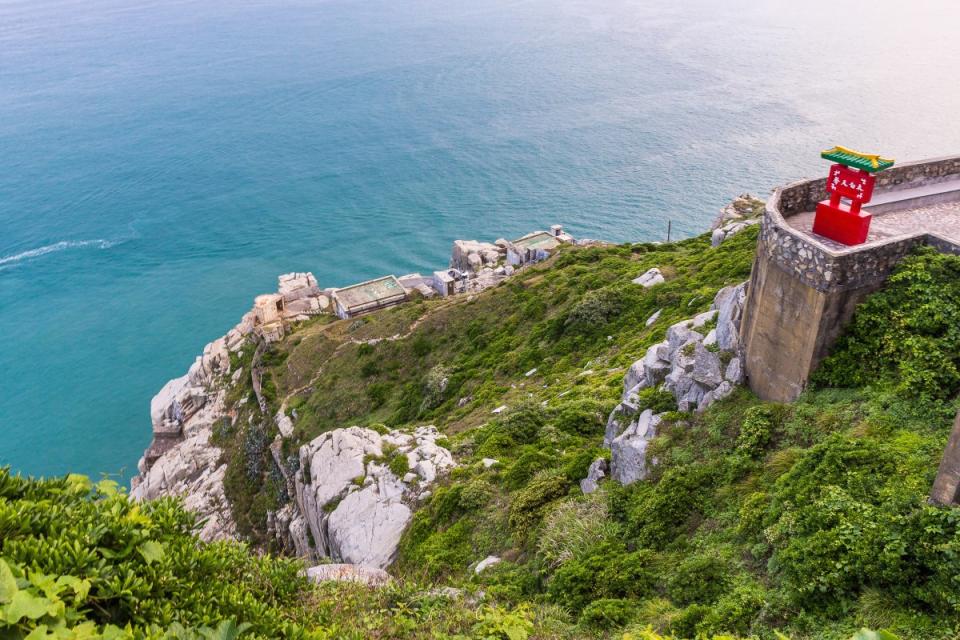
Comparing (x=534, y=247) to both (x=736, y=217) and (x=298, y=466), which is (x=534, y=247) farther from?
(x=298, y=466)

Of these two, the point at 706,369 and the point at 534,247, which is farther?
the point at 534,247

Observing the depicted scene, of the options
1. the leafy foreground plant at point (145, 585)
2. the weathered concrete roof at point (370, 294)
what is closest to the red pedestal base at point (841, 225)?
the leafy foreground plant at point (145, 585)

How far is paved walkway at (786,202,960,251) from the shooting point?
55.8 feet

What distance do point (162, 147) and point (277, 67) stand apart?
179ft

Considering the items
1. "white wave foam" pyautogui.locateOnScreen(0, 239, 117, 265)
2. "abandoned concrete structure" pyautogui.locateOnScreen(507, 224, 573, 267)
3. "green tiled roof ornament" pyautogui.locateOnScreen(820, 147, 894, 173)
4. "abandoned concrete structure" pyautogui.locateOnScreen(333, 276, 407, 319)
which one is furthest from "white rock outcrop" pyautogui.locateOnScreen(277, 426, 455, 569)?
"white wave foam" pyautogui.locateOnScreen(0, 239, 117, 265)

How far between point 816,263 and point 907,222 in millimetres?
5050

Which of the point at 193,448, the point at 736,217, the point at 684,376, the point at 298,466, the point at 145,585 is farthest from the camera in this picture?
the point at 193,448

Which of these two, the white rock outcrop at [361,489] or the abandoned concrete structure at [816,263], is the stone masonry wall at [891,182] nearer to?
the abandoned concrete structure at [816,263]

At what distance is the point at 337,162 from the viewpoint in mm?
124938

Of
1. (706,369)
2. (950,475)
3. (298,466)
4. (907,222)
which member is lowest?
(298,466)

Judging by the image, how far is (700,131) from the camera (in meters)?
119

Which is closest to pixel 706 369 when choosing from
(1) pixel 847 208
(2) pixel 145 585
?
(1) pixel 847 208

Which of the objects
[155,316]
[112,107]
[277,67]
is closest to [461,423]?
[155,316]

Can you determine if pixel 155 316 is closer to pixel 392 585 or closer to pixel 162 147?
pixel 162 147
